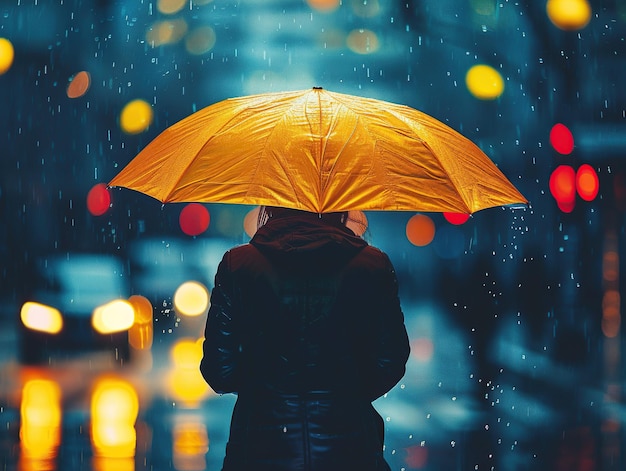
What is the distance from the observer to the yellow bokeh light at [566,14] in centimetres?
1591

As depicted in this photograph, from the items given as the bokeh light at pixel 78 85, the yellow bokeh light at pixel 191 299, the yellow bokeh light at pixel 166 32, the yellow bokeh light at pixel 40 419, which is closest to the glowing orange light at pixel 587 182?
the yellow bokeh light at pixel 191 299

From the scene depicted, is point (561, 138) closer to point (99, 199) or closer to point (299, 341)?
point (99, 199)

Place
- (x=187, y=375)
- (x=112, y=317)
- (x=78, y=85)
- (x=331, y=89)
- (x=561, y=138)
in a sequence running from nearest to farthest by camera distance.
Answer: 1. (x=187, y=375)
2. (x=112, y=317)
3. (x=561, y=138)
4. (x=78, y=85)
5. (x=331, y=89)

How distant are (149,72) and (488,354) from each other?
11375mm

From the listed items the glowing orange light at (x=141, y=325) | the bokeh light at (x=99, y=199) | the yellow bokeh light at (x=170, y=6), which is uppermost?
the yellow bokeh light at (x=170, y=6)

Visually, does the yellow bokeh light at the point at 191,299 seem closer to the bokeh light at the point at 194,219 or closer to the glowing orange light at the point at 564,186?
the bokeh light at the point at 194,219

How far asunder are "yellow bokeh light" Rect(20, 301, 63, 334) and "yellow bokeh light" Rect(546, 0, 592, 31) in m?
9.22

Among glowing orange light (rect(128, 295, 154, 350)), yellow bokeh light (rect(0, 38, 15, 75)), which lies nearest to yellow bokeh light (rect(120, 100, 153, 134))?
yellow bokeh light (rect(0, 38, 15, 75))

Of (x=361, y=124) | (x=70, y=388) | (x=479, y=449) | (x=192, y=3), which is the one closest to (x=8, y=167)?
(x=192, y=3)

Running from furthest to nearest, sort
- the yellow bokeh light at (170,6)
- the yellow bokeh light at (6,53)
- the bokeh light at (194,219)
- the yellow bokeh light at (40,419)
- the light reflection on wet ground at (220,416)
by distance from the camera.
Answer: the bokeh light at (194,219), the yellow bokeh light at (170,6), the yellow bokeh light at (6,53), the yellow bokeh light at (40,419), the light reflection on wet ground at (220,416)

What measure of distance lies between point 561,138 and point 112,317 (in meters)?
9.22

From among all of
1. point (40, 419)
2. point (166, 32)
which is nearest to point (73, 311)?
point (40, 419)

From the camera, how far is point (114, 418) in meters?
7.39

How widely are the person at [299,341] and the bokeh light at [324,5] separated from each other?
17.2 meters
